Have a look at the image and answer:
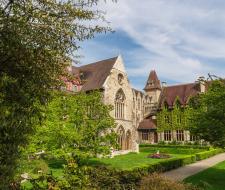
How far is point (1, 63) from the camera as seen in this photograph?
8844 millimetres

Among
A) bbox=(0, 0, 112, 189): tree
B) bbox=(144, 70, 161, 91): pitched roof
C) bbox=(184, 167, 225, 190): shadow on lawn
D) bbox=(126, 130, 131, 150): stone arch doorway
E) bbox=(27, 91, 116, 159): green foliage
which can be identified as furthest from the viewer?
bbox=(144, 70, 161, 91): pitched roof

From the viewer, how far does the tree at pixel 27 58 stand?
26.6 feet

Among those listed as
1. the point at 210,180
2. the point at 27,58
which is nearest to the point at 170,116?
the point at 210,180

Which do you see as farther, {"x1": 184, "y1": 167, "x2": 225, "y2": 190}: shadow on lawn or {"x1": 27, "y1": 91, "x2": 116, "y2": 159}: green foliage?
{"x1": 27, "y1": 91, "x2": 116, "y2": 159}: green foliage

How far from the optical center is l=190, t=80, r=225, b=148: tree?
18.4 meters

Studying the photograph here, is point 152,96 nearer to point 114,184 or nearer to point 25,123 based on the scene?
point 114,184

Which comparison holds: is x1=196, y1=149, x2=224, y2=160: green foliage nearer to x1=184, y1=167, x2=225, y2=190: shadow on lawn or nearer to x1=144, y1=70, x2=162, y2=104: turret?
x1=184, y1=167, x2=225, y2=190: shadow on lawn

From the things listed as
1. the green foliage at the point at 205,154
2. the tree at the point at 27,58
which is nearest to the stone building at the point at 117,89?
the green foliage at the point at 205,154

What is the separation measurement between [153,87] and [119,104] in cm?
2481

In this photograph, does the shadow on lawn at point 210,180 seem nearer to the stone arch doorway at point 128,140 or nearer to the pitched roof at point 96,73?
the stone arch doorway at point 128,140

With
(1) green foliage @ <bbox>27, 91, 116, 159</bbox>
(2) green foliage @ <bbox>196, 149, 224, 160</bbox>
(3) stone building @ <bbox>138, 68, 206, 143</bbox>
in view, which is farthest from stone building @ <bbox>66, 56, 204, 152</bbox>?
(2) green foliage @ <bbox>196, 149, 224, 160</bbox>

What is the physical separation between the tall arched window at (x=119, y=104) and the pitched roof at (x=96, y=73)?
3276 millimetres

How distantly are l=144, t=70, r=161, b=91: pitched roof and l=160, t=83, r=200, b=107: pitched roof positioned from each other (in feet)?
11.5

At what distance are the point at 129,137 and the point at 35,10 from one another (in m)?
36.5
